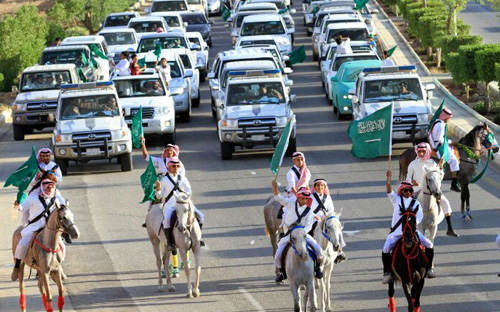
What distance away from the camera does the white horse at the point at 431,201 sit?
18453 mm

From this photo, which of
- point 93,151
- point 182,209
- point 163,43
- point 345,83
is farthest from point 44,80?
point 182,209

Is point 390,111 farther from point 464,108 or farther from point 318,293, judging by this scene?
point 464,108

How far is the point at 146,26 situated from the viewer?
4922 cm

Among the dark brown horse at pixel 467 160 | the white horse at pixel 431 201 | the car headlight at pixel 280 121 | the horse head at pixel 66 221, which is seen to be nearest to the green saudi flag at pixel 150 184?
the horse head at pixel 66 221

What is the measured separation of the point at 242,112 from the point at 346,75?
5.94 meters

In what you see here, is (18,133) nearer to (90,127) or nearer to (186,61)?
(90,127)

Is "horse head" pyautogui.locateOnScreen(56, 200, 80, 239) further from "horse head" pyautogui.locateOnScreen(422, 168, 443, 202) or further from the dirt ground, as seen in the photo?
the dirt ground

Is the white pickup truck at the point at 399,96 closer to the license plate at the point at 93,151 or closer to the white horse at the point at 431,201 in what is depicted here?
the license plate at the point at 93,151

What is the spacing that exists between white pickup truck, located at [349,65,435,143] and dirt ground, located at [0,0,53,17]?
149 ft

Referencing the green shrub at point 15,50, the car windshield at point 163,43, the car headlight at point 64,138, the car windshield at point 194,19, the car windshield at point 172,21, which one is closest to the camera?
the car headlight at point 64,138

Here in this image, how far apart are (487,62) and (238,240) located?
1466 cm

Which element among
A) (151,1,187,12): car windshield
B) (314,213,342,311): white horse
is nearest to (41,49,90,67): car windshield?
(151,1,187,12): car windshield

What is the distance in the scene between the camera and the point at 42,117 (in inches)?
1329

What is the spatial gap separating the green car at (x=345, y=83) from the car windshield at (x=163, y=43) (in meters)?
8.26
